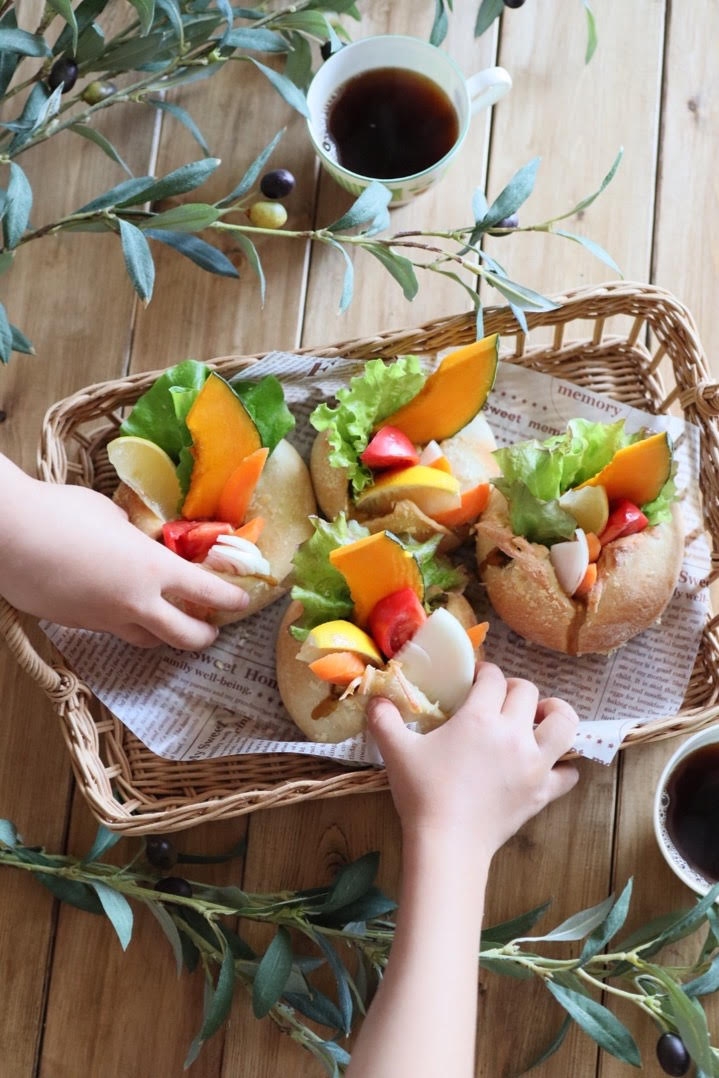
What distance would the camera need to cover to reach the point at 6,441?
132 cm

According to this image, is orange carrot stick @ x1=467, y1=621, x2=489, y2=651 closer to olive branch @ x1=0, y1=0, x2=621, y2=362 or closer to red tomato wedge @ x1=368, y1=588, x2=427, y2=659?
red tomato wedge @ x1=368, y1=588, x2=427, y2=659

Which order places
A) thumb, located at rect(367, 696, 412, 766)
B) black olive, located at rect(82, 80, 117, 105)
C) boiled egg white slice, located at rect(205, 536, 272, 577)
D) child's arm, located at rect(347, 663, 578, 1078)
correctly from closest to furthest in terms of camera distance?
child's arm, located at rect(347, 663, 578, 1078) < thumb, located at rect(367, 696, 412, 766) < boiled egg white slice, located at rect(205, 536, 272, 577) < black olive, located at rect(82, 80, 117, 105)

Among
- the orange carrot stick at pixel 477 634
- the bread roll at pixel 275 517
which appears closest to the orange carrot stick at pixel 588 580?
the orange carrot stick at pixel 477 634

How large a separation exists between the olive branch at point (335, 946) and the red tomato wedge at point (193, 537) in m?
0.32

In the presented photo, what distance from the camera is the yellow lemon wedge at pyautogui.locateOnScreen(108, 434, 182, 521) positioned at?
1125mm

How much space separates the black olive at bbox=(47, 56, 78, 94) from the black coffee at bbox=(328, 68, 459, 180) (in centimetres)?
30

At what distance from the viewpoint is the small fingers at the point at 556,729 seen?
1.02 metres

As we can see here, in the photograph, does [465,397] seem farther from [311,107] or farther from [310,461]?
[311,107]

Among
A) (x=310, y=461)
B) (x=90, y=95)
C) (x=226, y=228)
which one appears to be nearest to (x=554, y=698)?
(x=310, y=461)

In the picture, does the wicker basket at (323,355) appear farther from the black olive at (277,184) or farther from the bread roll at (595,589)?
the black olive at (277,184)

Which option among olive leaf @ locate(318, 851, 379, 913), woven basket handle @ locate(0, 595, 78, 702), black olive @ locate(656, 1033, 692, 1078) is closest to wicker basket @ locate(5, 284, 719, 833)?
woven basket handle @ locate(0, 595, 78, 702)

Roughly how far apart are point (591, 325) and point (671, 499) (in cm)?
30

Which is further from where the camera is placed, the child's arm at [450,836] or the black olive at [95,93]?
the black olive at [95,93]

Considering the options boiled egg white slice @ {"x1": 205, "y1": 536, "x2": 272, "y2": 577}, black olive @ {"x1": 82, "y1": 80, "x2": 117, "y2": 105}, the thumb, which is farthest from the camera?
black olive @ {"x1": 82, "y1": 80, "x2": 117, "y2": 105}
